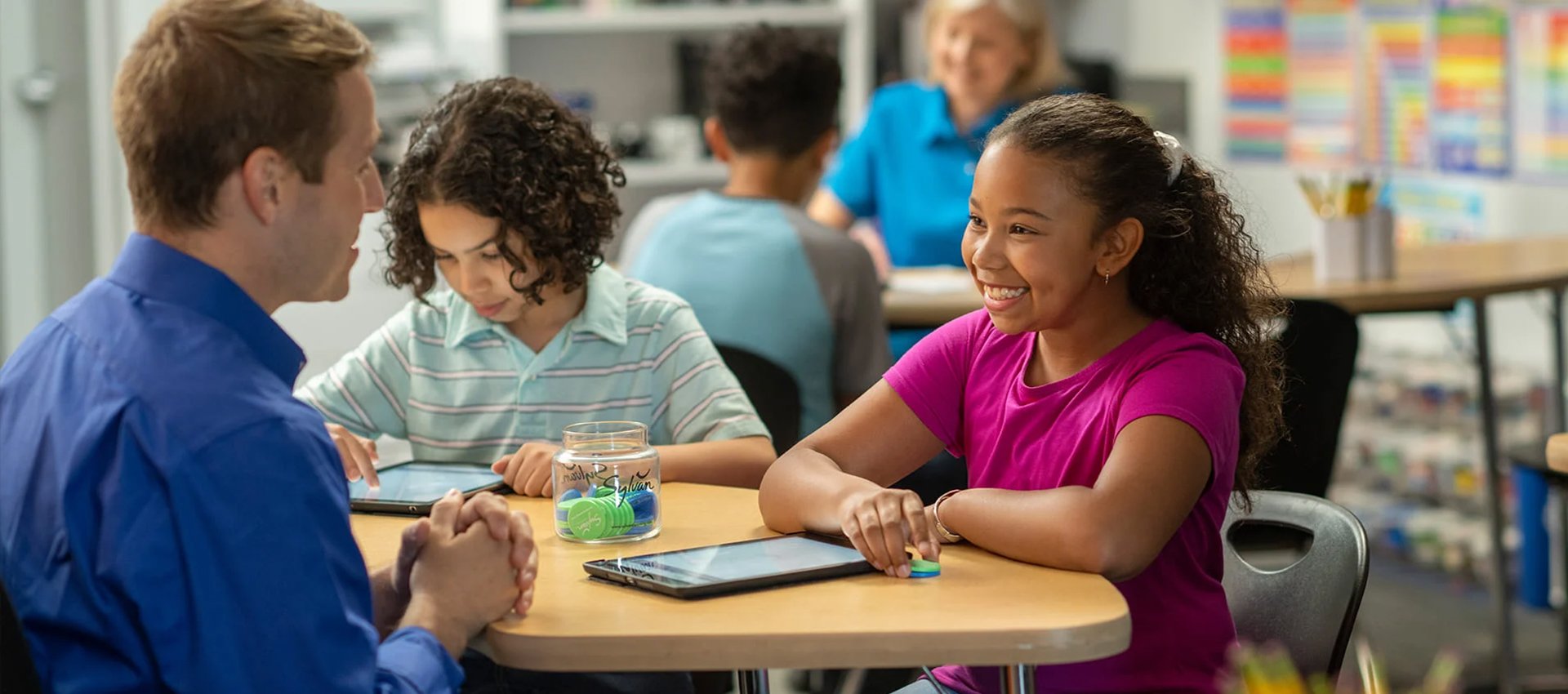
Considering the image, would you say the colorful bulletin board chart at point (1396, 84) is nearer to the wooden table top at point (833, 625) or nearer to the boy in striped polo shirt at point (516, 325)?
the boy in striped polo shirt at point (516, 325)

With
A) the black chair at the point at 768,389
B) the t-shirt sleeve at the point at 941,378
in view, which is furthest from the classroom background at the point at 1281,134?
the t-shirt sleeve at the point at 941,378

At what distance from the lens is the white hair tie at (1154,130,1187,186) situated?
1640mm

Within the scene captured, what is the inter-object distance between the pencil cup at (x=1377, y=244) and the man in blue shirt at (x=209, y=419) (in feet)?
7.69

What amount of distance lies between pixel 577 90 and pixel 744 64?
2158 millimetres

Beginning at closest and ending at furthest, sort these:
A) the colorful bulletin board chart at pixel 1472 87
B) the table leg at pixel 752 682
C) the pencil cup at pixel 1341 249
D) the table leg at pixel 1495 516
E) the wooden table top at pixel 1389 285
Answer: the table leg at pixel 752 682, the wooden table top at pixel 1389 285, the pencil cup at pixel 1341 249, the table leg at pixel 1495 516, the colorful bulletin board chart at pixel 1472 87

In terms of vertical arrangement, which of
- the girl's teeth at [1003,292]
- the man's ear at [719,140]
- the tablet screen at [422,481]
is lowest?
the tablet screen at [422,481]

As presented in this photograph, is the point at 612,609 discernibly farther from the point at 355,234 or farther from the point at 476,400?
the point at 476,400

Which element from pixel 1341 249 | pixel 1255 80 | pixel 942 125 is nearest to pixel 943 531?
pixel 1341 249

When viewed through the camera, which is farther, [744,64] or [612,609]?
[744,64]

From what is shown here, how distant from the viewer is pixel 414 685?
1.23 m

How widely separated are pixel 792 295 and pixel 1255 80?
292 cm

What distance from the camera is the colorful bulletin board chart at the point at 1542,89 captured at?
12.7ft

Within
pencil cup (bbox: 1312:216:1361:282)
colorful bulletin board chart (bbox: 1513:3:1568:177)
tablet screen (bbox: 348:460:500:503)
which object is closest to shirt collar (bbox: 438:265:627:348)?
tablet screen (bbox: 348:460:500:503)

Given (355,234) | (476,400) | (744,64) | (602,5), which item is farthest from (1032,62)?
(355,234)
